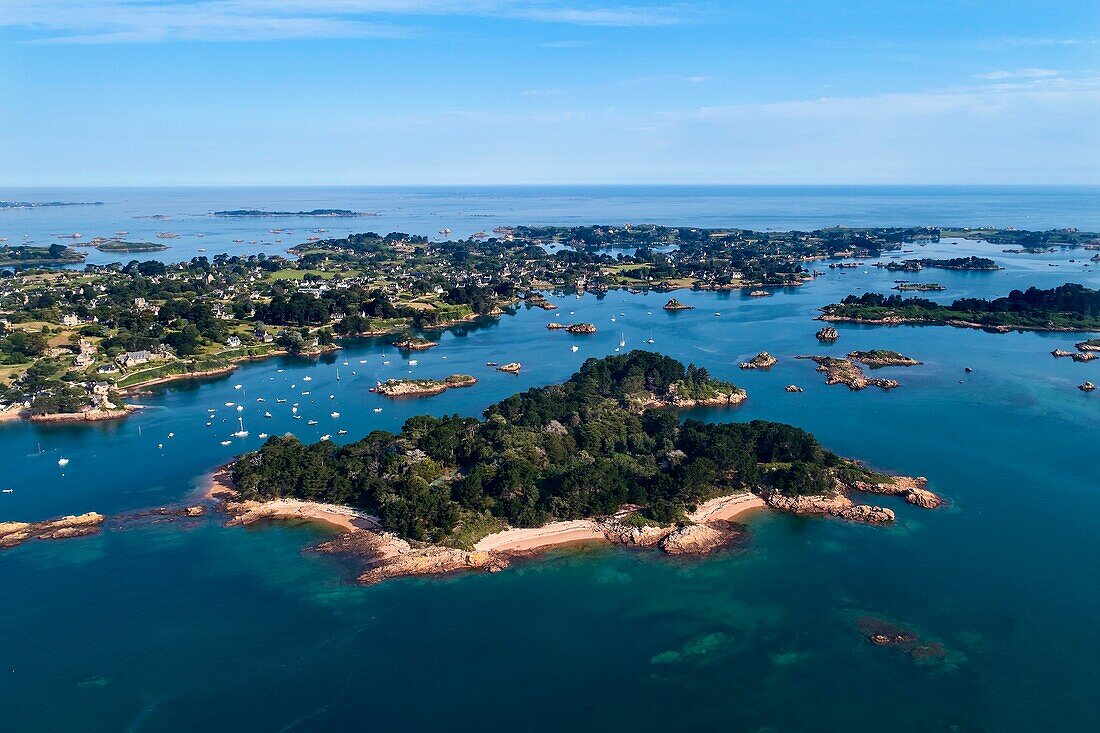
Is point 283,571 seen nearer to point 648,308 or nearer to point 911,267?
point 648,308

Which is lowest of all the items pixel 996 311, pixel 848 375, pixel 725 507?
pixel 725 507

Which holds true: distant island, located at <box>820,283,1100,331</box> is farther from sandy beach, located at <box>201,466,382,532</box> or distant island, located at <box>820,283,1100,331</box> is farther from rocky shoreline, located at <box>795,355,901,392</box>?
sandy beach, located at <box>201,466,382,532</box>

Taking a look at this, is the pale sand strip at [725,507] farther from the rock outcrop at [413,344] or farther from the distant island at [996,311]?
the distant island at [996,311]

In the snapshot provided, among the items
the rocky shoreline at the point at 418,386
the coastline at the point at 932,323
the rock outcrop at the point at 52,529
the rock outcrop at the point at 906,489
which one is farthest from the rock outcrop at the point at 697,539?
the coastline at the point at 932,323

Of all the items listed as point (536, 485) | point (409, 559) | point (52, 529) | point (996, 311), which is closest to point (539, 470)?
point (536, 485)

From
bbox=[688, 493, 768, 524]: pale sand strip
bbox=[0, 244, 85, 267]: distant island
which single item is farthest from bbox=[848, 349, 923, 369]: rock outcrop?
bbox=[0, 244, 85, 267]: distant island

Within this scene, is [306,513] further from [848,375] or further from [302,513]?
[848,375]
